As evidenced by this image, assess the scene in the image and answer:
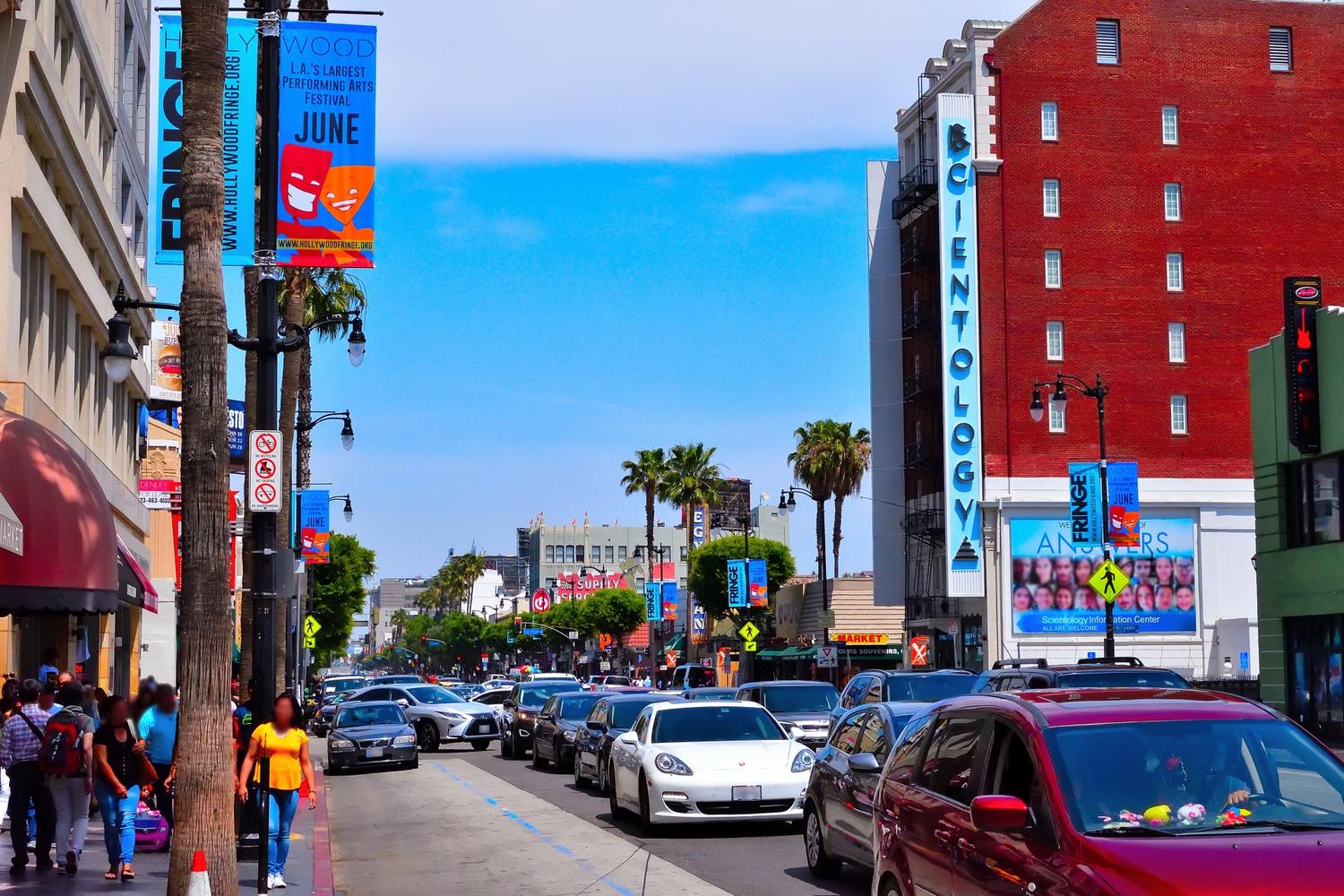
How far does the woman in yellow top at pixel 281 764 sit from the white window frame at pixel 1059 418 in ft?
161

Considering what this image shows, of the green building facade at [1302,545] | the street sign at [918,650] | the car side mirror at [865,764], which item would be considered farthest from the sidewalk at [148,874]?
the street sign at [918,650]

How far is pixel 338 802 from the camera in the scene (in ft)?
86.9

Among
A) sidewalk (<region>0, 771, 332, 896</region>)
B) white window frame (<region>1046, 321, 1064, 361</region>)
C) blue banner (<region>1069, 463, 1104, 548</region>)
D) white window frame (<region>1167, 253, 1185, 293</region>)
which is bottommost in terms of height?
sidewalk (<region>0, 771, 332, 896</region>)

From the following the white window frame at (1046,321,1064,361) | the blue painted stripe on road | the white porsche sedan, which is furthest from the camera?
the white window frame at (1046,321,1064,361)

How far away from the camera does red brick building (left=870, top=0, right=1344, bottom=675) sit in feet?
195

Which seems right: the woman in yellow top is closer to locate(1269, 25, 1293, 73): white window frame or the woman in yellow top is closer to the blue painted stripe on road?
the blue painted stripe on road

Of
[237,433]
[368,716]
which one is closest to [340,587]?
[237,433]

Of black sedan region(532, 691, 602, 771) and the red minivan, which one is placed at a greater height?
the red minivan

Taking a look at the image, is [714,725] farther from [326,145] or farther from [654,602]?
[654,602]

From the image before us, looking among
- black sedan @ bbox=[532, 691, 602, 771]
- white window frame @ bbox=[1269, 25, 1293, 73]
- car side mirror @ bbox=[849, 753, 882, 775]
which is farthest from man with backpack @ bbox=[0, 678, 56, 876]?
white window frame @ bbox=[1269, 25, 1293, 73]

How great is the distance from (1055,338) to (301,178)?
157 ft

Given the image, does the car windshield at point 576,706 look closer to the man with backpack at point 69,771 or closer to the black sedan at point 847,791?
the man with backpack at point 69,771

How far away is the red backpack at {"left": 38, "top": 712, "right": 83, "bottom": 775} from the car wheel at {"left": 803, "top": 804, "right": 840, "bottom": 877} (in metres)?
6.92

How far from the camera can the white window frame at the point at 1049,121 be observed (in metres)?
61.3
